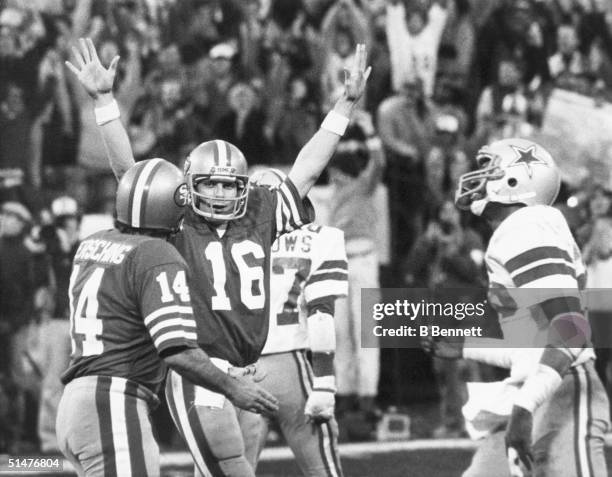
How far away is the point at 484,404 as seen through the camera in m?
5.11

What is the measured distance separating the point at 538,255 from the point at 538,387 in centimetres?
49

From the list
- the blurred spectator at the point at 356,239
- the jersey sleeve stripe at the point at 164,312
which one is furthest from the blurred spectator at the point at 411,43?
the jersey sleeve stripe at the point at 164,312

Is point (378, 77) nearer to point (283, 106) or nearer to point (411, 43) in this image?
point (411, 43)

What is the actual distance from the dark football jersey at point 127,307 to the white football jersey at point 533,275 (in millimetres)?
1232

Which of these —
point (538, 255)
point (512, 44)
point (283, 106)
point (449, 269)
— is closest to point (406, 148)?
point (283, 106)

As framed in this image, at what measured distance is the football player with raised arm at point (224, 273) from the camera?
493 centimetres

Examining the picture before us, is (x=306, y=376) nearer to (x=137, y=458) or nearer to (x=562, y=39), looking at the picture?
(x=137, y=458)

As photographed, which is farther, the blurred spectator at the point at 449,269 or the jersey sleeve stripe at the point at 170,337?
the blurred spectator at the point at 449,269

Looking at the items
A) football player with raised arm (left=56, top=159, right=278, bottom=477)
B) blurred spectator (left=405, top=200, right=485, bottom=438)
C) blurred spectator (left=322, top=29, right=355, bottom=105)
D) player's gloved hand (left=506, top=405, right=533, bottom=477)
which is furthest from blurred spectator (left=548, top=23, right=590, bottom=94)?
football player with raised arm (left=56, top=159, right=278, bottom=477)

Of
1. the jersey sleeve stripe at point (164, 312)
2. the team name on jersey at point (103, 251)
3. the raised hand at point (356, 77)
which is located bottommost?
the jersey sleeve stripe at point (164, 312)

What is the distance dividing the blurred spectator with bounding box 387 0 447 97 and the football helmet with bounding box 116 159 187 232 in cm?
632

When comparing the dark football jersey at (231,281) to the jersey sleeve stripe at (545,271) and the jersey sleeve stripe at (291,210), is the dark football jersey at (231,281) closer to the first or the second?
the jersey sleeve stripe at (291,210)

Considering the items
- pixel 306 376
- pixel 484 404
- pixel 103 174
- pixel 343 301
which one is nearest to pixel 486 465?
pixel 484 404

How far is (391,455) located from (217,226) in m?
4.07
